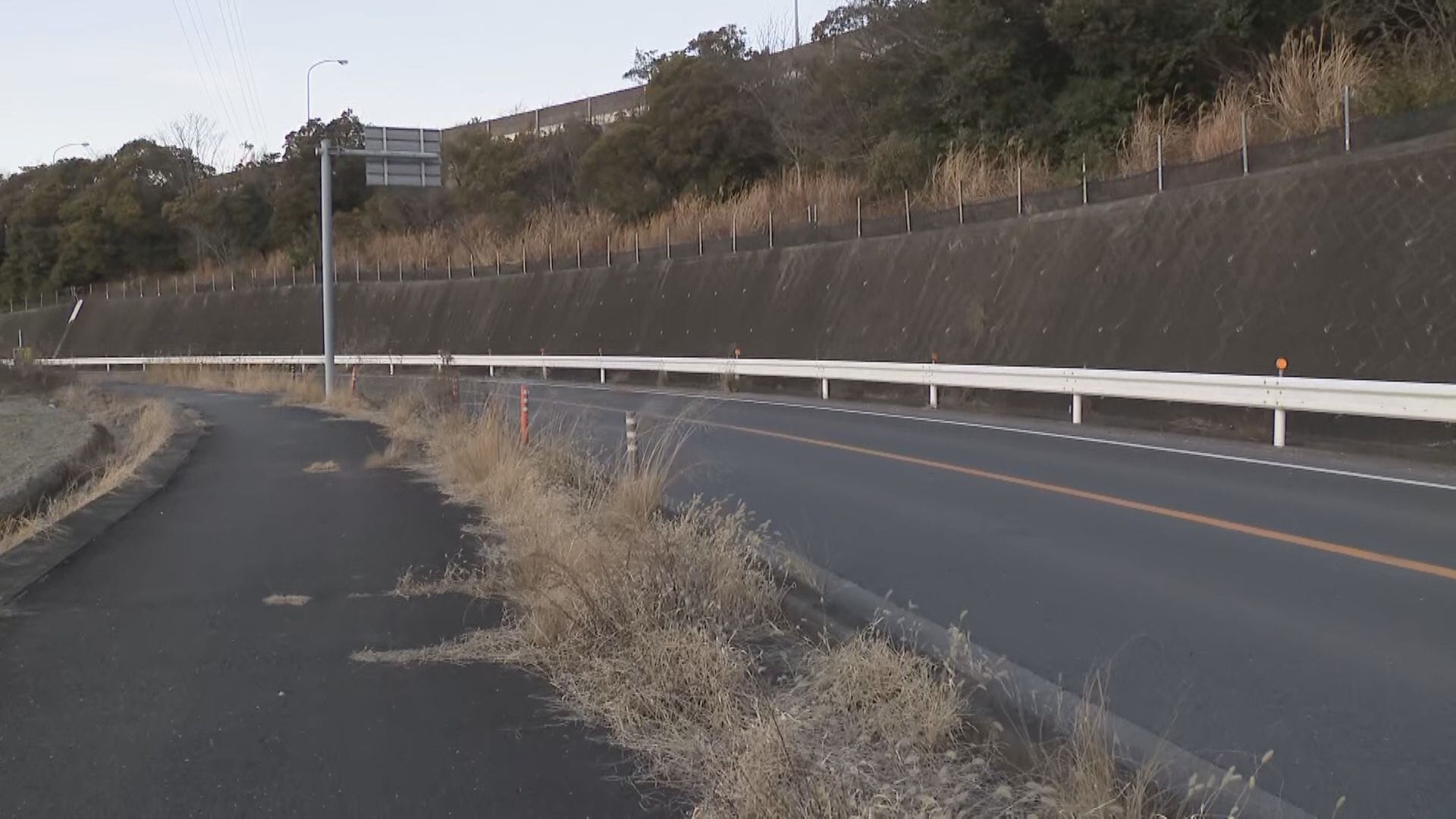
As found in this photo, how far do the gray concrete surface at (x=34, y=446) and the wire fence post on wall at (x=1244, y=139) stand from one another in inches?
685

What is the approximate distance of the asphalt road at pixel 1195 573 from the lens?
5.57 m

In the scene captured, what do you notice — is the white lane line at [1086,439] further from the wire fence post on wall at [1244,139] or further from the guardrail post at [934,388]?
the wire fence post on wall at [1244,139]

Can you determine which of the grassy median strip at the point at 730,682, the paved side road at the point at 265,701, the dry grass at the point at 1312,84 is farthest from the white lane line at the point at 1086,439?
the paved side road at the point at 265,701

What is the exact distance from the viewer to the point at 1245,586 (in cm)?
817

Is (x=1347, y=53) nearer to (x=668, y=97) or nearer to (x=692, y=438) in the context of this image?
(x=692, y=438)

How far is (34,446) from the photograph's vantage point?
23.5 m

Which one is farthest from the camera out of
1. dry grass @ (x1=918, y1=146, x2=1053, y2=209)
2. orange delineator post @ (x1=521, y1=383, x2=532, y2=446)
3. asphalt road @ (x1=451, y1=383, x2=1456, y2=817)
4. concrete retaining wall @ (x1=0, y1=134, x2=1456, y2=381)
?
dry grass @ (x1=918, y1=146, x2=1053, y2=209)

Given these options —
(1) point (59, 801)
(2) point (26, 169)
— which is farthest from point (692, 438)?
(2) point (26, 169)

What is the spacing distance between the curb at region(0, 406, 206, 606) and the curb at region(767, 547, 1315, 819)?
5.42 meters

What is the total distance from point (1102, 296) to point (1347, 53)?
22.7 feet

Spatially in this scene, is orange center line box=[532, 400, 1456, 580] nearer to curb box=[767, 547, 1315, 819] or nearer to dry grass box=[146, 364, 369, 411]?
curb box=[767, 547, 1315, 819]

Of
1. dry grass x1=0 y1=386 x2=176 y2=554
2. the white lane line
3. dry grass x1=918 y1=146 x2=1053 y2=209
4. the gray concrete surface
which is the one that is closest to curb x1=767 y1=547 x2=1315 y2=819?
the white lane line

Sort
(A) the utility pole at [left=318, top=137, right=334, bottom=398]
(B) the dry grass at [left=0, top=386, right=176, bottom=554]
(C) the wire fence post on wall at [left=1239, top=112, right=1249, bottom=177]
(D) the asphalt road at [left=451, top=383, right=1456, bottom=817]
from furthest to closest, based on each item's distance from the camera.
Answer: (A) the utility pole at [left=318, top=137, right=334, bottom=398] < (C) the wire fence post on wall at [left=1239, top=112, right=1249, bottom=177] < (B) the dry grass at [left=0, top=386, right=176, bottom=554] < (D) the asphalt road at [left=451, top=383, right=1456, bottom=817]

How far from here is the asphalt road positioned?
5.57 meters
